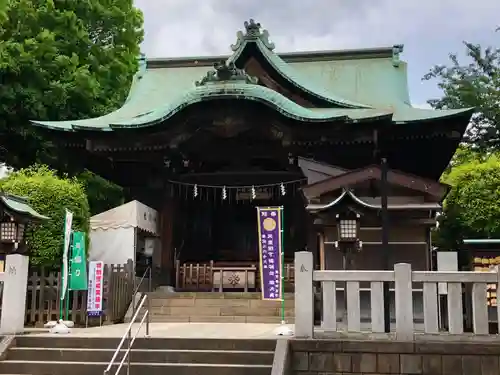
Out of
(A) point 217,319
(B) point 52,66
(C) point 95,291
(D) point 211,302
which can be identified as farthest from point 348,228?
(B) point 52,66

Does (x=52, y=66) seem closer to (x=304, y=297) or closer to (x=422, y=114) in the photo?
(x=422, y=114)

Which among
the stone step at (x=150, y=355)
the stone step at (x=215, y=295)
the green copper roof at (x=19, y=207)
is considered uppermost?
the green copper roof at (x=19, y=207)

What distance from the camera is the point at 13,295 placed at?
9602 mm

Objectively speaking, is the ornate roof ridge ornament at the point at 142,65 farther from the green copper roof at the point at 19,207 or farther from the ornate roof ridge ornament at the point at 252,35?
the green copper roof at the point at 19,207

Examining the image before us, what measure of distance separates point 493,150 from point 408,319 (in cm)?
1777

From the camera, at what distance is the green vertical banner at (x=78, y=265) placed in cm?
1143

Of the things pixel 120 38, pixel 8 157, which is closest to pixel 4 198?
pixel 8 157

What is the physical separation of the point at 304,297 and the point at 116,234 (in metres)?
7.35

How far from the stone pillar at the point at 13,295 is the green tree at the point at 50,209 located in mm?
2896

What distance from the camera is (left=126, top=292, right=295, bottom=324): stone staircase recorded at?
12898 mm

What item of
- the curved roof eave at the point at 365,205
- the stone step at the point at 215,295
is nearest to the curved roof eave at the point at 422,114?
the curved roof eave at the point at 365,205

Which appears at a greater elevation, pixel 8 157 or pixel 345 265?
pixel 8 157

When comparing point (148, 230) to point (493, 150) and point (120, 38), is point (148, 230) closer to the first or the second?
point (120, 38)

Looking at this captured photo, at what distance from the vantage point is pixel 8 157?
2152cm
